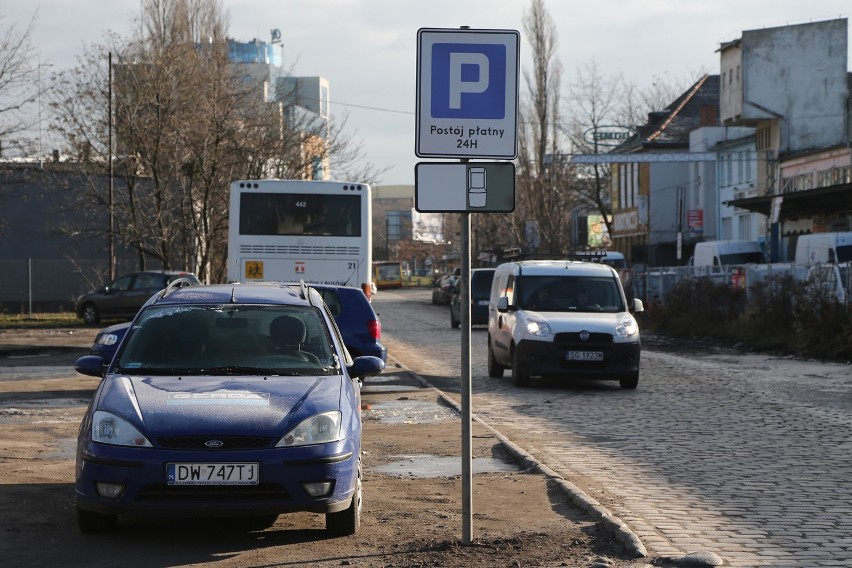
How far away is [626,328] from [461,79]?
1163 cm

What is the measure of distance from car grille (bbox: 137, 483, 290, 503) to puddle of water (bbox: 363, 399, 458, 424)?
7060mm

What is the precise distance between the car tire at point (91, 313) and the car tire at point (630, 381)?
26069mm

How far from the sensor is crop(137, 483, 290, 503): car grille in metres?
7.25

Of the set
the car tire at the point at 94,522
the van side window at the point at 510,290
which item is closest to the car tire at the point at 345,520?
the car tire at the point at 94,522

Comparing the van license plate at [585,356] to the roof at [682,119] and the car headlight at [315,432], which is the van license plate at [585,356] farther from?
the roof at [682,119]

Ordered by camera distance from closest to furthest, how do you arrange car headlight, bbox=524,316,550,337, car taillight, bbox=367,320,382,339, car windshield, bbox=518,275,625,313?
car taillight, bbox=367,320,382,339
car headlight, bbox=524,316,550,337
car windshield, bbox=518,275,625,313

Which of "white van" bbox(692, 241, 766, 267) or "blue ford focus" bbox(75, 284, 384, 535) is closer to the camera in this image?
"blue ford focus" bbox(75, 284, 384, 535)

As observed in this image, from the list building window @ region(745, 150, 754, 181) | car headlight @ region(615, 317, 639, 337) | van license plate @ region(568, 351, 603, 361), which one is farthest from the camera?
building window @ region(745, 150, 754, 181)

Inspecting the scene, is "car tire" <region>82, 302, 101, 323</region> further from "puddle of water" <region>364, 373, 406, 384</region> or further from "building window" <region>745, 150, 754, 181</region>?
"building window" <region>745, 150, 754, 181</region>

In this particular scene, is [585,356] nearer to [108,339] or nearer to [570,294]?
[570,294]

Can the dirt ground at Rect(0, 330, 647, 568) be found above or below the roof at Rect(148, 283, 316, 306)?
below

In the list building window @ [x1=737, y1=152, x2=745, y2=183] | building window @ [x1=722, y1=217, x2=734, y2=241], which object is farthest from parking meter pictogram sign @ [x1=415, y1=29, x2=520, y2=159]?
building window @ [x1=722, y1=217, x2=734, y2=241]

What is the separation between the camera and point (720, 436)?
42.2 feet

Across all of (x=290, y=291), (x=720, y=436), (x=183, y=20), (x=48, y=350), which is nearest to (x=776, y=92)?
(x=183, y=20)
